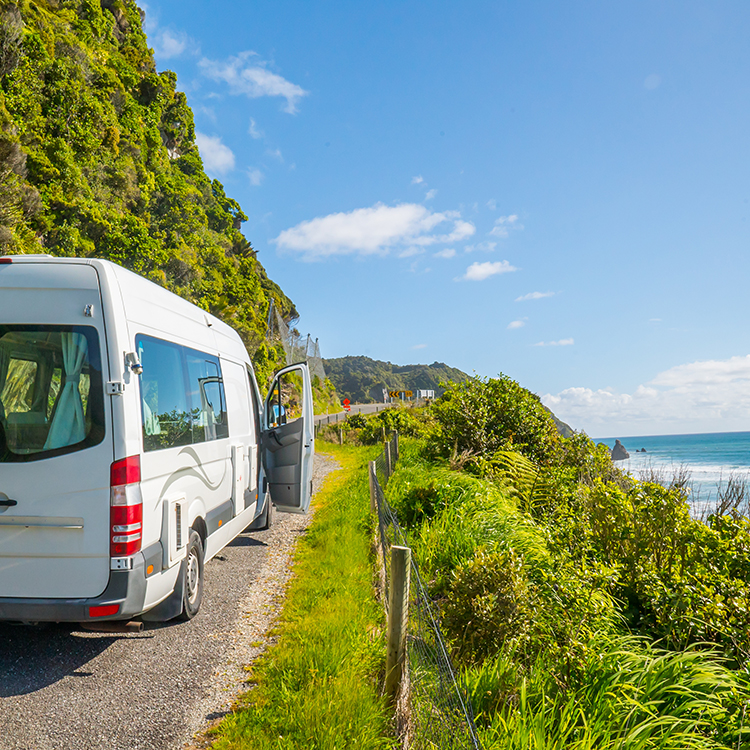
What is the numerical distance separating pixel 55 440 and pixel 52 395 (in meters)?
0.33

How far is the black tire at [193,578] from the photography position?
4.59m

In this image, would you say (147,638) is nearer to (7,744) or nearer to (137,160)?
(7,744)

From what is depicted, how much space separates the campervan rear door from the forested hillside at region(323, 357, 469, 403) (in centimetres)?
10749

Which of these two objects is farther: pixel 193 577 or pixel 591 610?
pixel 193 577

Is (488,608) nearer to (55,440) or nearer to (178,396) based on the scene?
(178,396)

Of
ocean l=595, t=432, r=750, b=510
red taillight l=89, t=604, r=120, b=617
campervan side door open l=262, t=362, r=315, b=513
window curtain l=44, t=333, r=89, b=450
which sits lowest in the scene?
ocean l=595, t=432, r=750, b=510

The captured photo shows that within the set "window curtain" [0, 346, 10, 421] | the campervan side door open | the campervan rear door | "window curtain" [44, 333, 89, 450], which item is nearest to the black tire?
the campervan rear door

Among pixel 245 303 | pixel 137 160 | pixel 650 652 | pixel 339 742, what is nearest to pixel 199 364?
pixel 339 742

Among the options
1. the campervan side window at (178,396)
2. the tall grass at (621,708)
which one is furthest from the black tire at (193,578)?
the tall grass at (621,708)

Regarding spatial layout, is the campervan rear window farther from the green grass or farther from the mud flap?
the green grass

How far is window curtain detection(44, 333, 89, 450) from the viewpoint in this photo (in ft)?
11.8

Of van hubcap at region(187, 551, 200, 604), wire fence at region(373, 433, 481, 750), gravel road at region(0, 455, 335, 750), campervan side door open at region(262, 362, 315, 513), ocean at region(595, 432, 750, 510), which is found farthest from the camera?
ocean at region(595, 432, 750, 510)

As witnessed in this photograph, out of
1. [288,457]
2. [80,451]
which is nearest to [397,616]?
[80,451]

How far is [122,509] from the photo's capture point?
→ 3.52 meters
